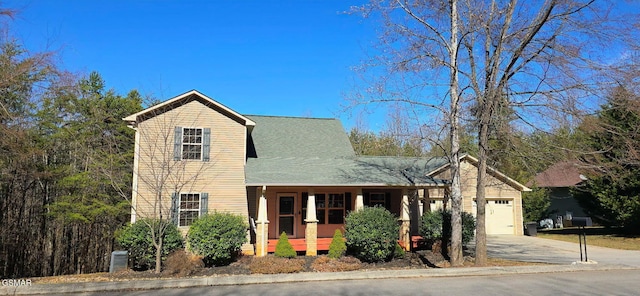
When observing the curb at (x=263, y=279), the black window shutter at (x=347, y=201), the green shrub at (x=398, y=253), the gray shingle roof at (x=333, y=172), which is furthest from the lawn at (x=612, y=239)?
the black window shutter at (x=347, y=201)

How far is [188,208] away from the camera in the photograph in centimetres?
1418

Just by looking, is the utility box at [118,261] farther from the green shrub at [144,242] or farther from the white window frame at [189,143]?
the white window frame at [189,143]

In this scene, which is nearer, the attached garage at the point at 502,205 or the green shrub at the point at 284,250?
the green shrub at the point at 284,250

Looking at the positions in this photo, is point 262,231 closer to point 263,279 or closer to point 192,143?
point 192,143

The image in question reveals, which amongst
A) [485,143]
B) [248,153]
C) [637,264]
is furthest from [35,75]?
[637,264]

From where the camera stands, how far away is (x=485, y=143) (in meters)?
11.5

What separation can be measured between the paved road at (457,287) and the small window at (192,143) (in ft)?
22.5

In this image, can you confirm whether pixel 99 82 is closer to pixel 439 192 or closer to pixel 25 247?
pixel 25 247

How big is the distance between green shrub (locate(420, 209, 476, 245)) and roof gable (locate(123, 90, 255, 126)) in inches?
294

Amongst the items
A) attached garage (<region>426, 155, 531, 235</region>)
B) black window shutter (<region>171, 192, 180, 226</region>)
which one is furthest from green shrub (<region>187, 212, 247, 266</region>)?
attached garage (<region>426, 155, 531, 235</region>)

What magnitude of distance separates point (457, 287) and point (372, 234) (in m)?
3.95

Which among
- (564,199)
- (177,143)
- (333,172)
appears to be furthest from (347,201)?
(564,199)

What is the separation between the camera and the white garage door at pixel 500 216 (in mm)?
22625

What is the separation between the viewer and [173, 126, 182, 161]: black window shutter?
1419cm
